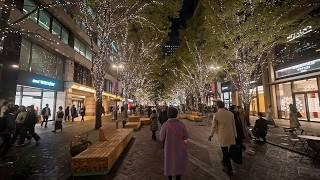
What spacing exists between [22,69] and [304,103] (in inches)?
893

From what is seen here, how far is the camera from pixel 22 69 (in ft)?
57.7

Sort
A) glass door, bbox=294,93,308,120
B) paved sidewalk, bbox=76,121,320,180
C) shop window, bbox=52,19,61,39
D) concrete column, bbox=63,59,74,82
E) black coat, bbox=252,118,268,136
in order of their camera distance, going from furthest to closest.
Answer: concrete column, bbox=63,59,74,82, shop window, bbox=52,19,61,39, glass door, bbox=294,93,308,120, black coat, bbox=252,118,268,136, paved sidewalk, bbox=76,121,320,180

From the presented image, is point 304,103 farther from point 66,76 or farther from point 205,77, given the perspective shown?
point 66,76

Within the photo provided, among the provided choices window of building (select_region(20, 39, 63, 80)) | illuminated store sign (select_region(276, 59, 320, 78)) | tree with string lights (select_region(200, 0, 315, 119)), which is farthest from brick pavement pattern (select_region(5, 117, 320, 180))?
illuminated store sign (select_region(276, 59, 320, 78))

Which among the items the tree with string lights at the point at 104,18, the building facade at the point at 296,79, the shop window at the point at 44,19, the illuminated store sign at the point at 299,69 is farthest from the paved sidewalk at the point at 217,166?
the shop window at the point at 44,19

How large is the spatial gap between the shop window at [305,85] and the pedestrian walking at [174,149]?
60.2ft

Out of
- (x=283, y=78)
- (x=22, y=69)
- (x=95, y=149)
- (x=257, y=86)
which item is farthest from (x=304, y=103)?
(x=22, y=69)

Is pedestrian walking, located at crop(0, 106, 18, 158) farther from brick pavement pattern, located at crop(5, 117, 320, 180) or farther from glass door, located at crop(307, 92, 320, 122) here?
glass door, located at crop(307, 92, 320, 122)

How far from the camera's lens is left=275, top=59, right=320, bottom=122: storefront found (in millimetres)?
18578

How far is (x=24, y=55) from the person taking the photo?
709 inches

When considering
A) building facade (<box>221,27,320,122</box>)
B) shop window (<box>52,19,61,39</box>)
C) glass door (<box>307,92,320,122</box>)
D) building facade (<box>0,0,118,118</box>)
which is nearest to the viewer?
building facade (<box>0,0,118,118</box>)

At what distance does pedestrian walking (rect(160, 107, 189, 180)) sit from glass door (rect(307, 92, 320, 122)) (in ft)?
60.2

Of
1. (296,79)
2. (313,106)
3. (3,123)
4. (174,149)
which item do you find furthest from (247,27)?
(3,123)

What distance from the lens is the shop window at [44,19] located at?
2003 centimetres
